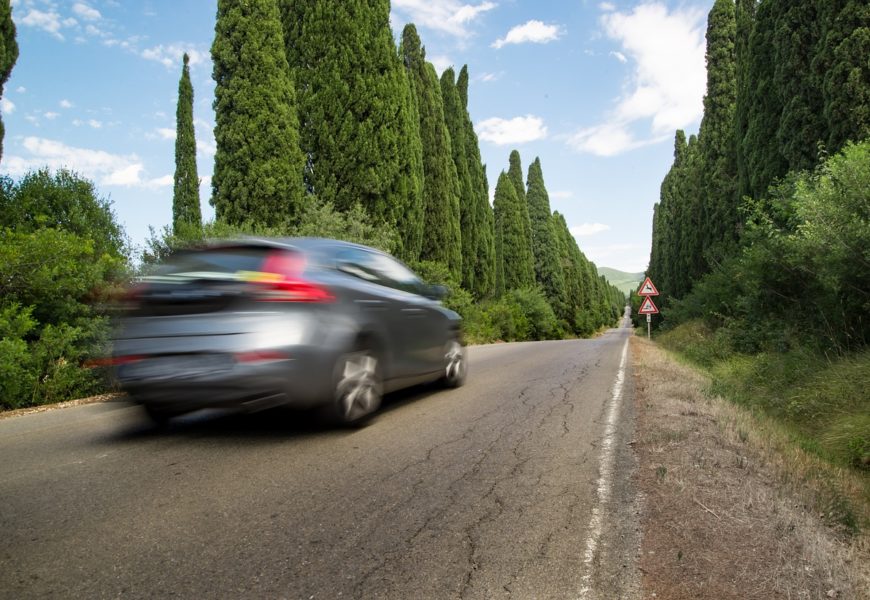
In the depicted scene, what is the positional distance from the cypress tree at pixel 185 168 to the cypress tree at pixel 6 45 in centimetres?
1899

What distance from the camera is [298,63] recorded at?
63.6ft

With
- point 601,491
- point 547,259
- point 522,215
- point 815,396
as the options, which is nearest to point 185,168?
point 522,215

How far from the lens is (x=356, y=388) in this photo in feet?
16.4

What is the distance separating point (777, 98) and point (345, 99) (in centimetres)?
1300

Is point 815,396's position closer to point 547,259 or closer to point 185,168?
point 185,168

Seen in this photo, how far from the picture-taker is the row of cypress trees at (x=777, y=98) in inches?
474

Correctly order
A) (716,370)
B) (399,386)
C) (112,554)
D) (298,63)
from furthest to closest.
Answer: (298,63)
(716,370)
(399,386)
(112,554)

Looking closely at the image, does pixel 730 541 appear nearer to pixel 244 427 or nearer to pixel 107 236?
pixel 244 427

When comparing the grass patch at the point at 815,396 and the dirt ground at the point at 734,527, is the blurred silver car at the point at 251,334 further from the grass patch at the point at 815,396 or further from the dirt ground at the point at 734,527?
the grass patch at the point at 815,396

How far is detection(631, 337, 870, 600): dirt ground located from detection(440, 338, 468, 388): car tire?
2.95m

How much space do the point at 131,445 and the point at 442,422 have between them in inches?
107

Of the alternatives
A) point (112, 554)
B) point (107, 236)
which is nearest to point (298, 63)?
point (107, 236)

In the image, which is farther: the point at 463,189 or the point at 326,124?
the point at 463,189

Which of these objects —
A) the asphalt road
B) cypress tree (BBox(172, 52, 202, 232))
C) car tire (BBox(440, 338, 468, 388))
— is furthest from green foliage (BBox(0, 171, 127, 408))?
cypress tree (BBox(172, 52, 202, 232))
